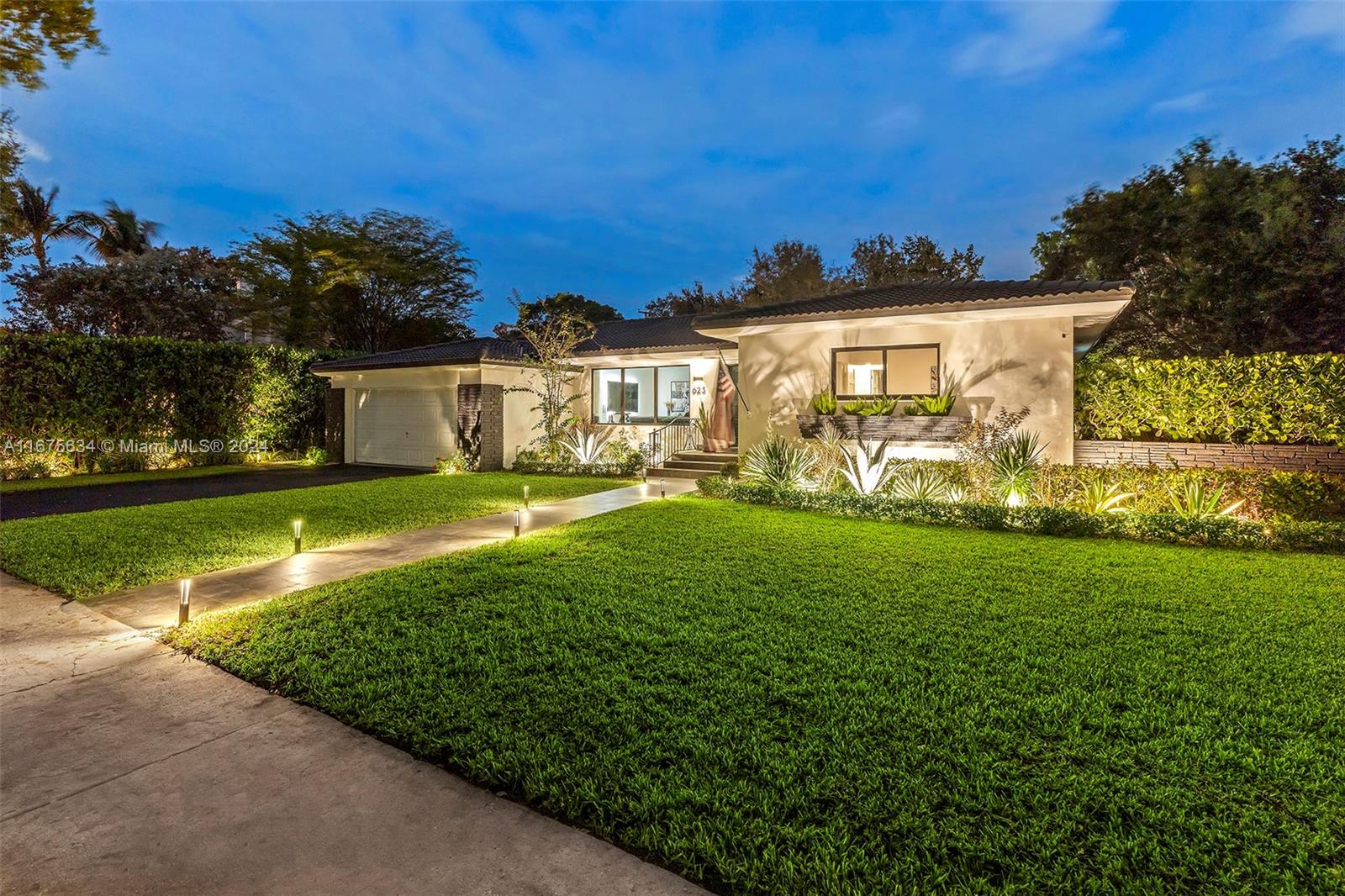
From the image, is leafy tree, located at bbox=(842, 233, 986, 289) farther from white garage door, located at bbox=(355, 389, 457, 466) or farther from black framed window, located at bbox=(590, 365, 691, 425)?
white garage door, located at bbox=(355, 389, 457, 466)

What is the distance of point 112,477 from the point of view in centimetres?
1477

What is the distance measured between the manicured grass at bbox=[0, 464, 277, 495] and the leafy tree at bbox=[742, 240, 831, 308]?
24494 millimetres

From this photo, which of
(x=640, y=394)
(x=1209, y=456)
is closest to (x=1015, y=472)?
(x=1209, y=456)

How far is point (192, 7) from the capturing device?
447 inches

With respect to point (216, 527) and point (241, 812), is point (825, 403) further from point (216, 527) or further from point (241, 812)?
point (241, 812)

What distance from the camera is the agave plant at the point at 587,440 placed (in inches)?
630

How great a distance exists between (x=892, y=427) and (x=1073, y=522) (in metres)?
3.81

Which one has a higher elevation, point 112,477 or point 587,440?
point 587,440

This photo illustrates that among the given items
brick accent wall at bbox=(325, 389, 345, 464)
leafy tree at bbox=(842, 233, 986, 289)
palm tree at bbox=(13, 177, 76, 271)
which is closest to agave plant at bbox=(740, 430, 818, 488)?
brick accent wall at bbox=(325, 389, 345, 464)

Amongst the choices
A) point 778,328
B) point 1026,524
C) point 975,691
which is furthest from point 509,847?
point 778,328

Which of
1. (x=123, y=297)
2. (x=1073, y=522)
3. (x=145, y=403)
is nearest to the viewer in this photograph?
(x=1073, y=522)

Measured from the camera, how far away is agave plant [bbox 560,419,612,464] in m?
16.0

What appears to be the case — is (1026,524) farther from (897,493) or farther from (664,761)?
(664,761)

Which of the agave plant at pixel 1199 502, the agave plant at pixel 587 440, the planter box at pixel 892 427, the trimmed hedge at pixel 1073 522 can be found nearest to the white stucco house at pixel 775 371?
the planter box at pixel 892 427
